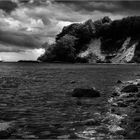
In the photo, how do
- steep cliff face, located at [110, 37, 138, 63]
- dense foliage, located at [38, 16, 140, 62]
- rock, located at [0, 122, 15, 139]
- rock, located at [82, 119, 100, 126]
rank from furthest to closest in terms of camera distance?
1. dense foliage, located at [38, 16, 140, 62]
2. steep cliff face, located at [110, 37, 138, 63]
3. rock, located at [82, 119, 100, 126]
4. rock, located at [0, 122, 15, 139]

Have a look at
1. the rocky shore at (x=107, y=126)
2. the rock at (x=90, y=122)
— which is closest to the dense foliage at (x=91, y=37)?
the rocky shore at (x=107, y=126)

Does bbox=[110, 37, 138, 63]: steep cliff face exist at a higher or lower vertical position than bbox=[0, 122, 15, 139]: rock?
higher

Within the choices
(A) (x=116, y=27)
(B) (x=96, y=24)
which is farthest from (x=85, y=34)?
(A) (x=116, y=27)

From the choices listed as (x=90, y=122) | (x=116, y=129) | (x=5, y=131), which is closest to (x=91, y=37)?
(x=90, y=122)

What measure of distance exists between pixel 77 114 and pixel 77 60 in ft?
518

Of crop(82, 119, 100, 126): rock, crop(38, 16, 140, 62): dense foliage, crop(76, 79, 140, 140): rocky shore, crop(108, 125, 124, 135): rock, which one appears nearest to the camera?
crop(76, 79, 140, 140): rocky shore

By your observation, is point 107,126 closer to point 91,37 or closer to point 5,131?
point 5,131

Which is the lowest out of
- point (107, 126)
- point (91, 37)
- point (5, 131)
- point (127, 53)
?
point (107, 126)

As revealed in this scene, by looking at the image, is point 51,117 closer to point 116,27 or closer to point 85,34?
point 116,27

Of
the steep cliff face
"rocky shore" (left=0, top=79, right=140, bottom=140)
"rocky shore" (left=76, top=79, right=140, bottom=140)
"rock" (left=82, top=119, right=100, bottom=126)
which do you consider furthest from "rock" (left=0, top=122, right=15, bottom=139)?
the steep cliff face

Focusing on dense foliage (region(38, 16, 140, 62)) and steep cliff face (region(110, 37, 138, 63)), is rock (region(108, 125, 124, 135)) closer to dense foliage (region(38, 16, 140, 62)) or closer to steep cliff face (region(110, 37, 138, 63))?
steep cliff face (region(110, 37, 138, 63))

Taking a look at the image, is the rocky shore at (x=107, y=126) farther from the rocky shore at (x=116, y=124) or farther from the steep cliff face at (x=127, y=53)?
the steep cliff face at (x=127, y=53)

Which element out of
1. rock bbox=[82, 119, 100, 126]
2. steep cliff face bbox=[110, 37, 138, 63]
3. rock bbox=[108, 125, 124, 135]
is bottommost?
rock bbox=[108, 125, 124, 135]

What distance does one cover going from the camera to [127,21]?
16288cm
